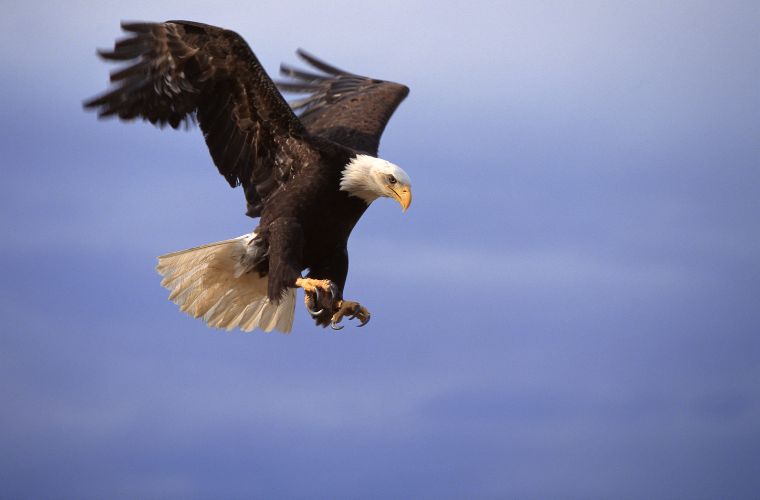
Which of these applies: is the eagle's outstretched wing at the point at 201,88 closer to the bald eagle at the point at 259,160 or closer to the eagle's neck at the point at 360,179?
the bald eagle at the point at 259,160

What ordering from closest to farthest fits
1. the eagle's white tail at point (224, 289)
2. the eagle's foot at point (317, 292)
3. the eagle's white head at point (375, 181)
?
the eagle's foot at point (317, 292), the eagle's white head at point (375, 181), the eagle's white tail at point (224, 289)

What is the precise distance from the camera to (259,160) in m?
8.52

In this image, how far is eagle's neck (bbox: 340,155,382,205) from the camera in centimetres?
826

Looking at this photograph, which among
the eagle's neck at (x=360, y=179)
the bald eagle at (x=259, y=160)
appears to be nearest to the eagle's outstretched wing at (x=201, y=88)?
the bald eagle at (x=259, y=160)

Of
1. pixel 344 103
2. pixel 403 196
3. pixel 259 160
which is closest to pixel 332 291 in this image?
pixel 403 196

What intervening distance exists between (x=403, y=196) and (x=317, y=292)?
0.75 metres

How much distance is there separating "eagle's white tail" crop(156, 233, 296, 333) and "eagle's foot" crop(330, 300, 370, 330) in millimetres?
529

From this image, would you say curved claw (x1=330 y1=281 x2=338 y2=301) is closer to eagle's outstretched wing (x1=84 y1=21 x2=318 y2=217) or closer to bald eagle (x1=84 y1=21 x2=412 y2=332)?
bald eagle (x1=84 y1=21 x2=412 y2=332)

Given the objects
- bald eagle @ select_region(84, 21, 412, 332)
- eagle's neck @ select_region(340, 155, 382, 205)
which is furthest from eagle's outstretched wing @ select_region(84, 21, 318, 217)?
eagle's neck @ select_region(340, 155, 382, 205)

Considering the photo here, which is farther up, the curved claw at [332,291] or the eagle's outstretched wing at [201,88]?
the eagle's outstretched wing at [201,88]

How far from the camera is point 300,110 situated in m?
10.4

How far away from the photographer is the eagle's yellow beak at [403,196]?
811cm

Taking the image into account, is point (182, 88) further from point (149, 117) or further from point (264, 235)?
point (264, 235)

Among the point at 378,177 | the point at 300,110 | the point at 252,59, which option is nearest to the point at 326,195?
the point at 378,177
